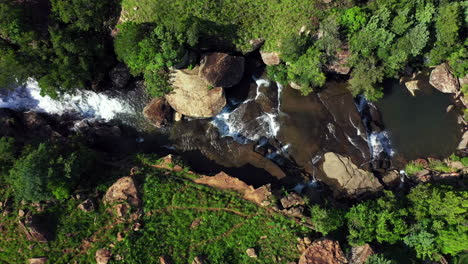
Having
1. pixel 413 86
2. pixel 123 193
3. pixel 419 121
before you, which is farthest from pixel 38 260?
pixel 413 86

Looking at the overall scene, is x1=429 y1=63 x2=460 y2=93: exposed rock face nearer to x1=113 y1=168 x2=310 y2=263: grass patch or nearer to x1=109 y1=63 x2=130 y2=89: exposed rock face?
x1=113 y1=168 x2=310 y2=263: grass patch

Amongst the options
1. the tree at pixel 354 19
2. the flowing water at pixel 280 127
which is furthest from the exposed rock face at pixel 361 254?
the tree at pixel 354 19

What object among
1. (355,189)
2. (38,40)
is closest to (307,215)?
(355,189)

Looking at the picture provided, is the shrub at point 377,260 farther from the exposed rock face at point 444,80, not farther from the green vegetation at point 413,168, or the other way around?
the exposed rock face at point 444,80

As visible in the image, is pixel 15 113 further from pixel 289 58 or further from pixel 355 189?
pixel 355 189

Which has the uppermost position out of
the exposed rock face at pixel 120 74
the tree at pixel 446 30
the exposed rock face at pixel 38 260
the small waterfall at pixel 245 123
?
the tree at pixel 446 30

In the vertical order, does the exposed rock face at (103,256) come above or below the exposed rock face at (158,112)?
below
